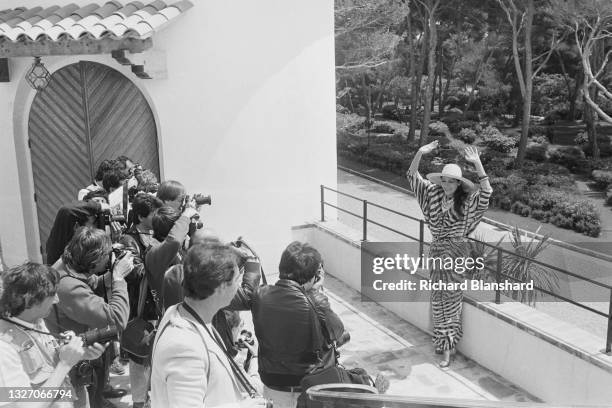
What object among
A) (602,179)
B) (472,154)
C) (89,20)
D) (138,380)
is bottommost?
(602,179)

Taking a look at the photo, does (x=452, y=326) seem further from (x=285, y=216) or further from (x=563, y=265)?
(x=563, y=265)

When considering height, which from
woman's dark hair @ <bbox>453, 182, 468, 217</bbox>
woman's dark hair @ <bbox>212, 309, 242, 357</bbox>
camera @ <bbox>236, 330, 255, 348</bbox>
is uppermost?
woman's dark hair @ <bbox>453, 182, 468, 217</bbox>

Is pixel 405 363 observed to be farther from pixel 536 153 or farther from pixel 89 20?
pixel 536 153

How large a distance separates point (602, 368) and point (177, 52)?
5.49 metres

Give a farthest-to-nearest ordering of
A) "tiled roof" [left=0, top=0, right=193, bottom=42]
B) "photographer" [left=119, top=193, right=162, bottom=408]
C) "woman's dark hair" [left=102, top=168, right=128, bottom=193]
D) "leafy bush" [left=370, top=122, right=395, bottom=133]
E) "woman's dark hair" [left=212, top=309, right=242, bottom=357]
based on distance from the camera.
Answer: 1. "leafy bush" [left=370, top=122, right=395, bottom=133]
2. "tiled roof" [left=0, top=0, right=193, bottom=42]
3. "woman's dark hair" [left=102, top=168, right=128, bottom=193]
4. "photographer" [left=119, top=193, right=162, bottom=408]
5. "woman's dark hair" [left=212, top=309, right=242, bottom=357]

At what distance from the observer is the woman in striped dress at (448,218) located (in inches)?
207

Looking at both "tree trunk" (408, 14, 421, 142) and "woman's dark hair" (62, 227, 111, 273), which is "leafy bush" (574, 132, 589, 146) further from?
"woman's dark hair" (62, 227, 111, 273)

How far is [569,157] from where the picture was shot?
23.3 meters

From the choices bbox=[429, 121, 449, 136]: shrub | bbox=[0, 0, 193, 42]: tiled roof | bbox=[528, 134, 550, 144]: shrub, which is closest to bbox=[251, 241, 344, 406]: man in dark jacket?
bbox=[0, 0, 193, 42]: tiled roof

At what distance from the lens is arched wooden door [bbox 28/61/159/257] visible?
23.7ft

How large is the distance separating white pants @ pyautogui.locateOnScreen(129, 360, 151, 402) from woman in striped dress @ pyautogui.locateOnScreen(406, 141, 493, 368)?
8.93ft

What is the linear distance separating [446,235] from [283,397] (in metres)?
2.48

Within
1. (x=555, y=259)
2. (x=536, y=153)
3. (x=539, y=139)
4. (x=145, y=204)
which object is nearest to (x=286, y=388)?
(x=145, y=204)

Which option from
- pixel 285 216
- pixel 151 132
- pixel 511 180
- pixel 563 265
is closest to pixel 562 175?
pixel 511 180
